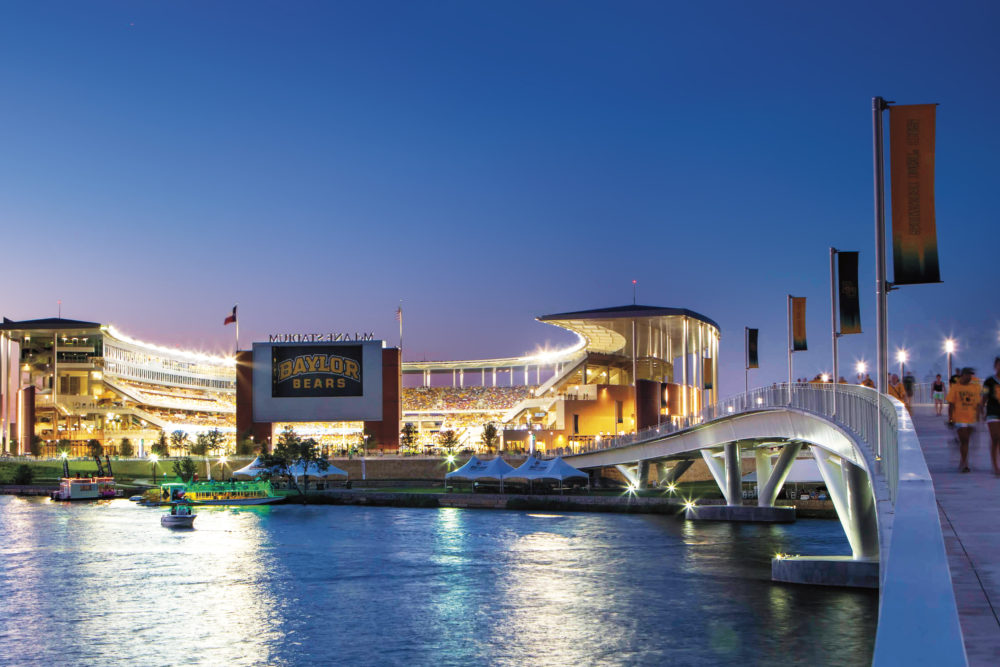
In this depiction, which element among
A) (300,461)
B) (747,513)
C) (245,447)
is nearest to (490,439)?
(245,447)

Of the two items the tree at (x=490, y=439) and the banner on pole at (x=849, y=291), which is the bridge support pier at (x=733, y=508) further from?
the tree at (x=490, y=439)

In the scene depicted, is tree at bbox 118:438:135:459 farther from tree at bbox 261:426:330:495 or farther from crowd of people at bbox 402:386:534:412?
tree at bbox 261:426:330:495

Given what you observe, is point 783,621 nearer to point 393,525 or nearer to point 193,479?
point 393,525

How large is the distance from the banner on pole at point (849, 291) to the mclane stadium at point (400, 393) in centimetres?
7867

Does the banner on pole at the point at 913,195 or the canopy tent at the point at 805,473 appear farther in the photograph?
the canopy tent at the point at 805,473

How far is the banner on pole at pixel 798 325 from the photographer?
188ft

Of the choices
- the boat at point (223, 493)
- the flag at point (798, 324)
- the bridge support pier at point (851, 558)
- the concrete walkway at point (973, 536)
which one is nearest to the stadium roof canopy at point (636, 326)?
the boat at point (223, 493)

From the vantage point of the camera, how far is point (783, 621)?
121 ft

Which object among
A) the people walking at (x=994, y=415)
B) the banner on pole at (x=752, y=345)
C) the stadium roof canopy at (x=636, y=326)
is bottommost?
the people walking at (x=994, y=415)

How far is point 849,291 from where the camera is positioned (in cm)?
3903

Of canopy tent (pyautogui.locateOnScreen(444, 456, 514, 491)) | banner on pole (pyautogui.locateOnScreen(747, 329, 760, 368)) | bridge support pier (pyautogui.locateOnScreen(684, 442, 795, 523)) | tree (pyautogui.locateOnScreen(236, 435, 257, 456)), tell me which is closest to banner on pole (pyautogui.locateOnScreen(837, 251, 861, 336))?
bridge support pier (pyautogui.locateOnScreen(684, 442, 795, 523))

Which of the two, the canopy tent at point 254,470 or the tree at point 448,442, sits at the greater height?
the tree at point 448,442

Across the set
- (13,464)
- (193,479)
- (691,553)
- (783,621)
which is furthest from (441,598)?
(13,464)

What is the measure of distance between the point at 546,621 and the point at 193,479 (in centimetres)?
9510
